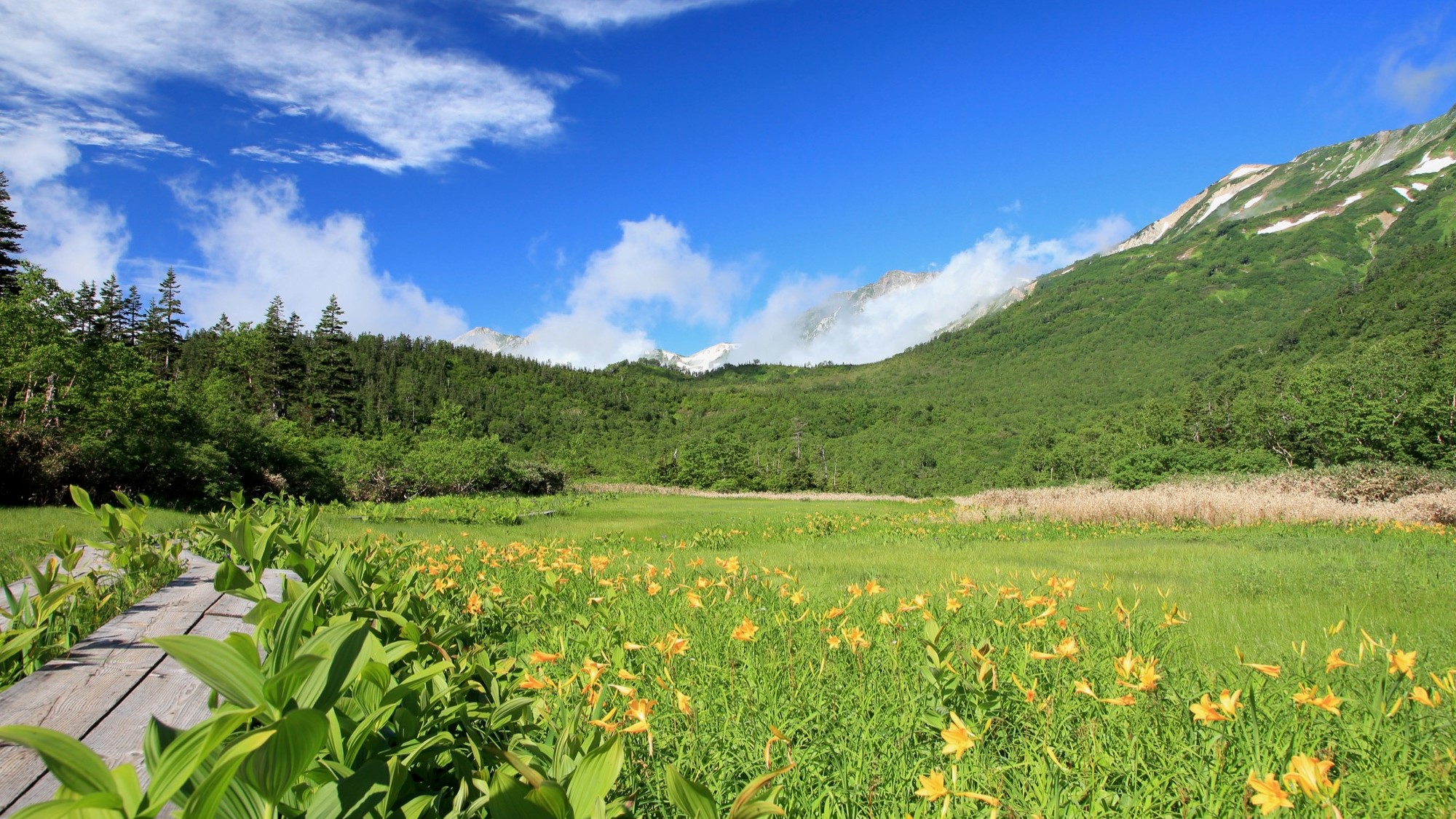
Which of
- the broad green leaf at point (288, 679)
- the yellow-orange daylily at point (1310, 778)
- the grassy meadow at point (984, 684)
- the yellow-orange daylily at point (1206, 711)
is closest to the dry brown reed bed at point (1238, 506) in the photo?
the grassy meadow at point (984, 684)

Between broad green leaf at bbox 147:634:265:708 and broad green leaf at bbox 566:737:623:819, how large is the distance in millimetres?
417

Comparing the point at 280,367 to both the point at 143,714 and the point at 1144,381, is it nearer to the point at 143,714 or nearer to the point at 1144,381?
the point at 143,714

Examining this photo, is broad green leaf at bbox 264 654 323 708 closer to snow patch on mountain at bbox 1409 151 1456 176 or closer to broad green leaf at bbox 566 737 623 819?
broad green leaf at bbox 566 737 623 819

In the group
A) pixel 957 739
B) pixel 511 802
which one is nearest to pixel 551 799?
pixel 511 802

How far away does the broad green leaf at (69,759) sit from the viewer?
0.56m

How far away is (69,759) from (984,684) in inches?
96.3

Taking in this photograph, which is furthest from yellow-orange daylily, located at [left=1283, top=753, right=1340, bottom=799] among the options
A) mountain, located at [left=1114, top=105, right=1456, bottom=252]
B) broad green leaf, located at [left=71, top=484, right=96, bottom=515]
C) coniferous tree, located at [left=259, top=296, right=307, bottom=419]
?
mountain, located at [left=1114, top=105, right=1456, bottom=252]

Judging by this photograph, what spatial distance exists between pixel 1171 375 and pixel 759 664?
10157cm

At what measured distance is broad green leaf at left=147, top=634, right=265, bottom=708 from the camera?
2.33 feet

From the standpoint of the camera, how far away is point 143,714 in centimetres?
144

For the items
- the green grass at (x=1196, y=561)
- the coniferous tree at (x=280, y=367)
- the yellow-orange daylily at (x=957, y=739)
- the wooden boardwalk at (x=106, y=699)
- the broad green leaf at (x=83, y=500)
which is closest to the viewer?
the wooden boardwalk at (x=106, y=699)

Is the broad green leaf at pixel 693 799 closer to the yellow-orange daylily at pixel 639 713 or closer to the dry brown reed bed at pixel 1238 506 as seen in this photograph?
→ the yellow-orange daylily at pixel 639 713

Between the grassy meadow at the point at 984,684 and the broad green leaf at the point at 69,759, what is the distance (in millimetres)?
664

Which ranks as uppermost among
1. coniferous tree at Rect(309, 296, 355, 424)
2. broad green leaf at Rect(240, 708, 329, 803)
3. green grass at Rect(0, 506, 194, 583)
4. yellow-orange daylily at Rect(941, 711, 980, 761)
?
coniferous tree at Rect(309, 296, 355, 424)
